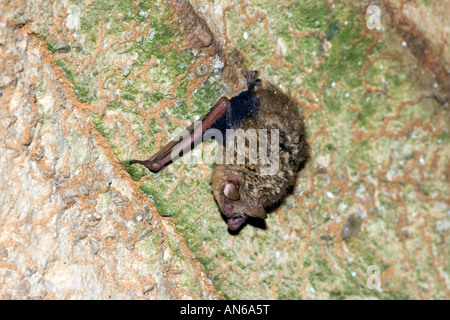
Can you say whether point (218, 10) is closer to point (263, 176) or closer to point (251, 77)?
point (251, 77)

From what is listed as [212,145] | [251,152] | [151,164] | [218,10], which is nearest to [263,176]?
Answer: [251,152]

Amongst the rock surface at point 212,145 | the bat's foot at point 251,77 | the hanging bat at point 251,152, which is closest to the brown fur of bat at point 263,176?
the hanging bat at point 251,152

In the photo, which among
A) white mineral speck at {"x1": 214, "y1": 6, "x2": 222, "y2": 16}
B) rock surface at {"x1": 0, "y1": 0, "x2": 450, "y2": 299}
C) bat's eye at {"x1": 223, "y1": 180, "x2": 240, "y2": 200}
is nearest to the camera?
bat's eye at {"x1": 223, "y1": 180, "x2": 240, "y2": 200}

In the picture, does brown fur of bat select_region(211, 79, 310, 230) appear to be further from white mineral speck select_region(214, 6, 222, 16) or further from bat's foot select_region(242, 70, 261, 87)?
white mineral speck select_region(214, 6, 222, 16)

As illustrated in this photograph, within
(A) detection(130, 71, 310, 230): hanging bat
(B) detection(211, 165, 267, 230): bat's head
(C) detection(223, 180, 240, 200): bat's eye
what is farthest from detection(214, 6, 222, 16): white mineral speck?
(C) detection(223, 180, 240, 200): bat's eye

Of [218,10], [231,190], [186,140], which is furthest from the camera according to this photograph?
[218,10]

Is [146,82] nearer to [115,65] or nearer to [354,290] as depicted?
[115,65]

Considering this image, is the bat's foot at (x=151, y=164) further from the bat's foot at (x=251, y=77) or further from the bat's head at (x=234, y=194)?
the bat's foot at (x=251, y=77)
